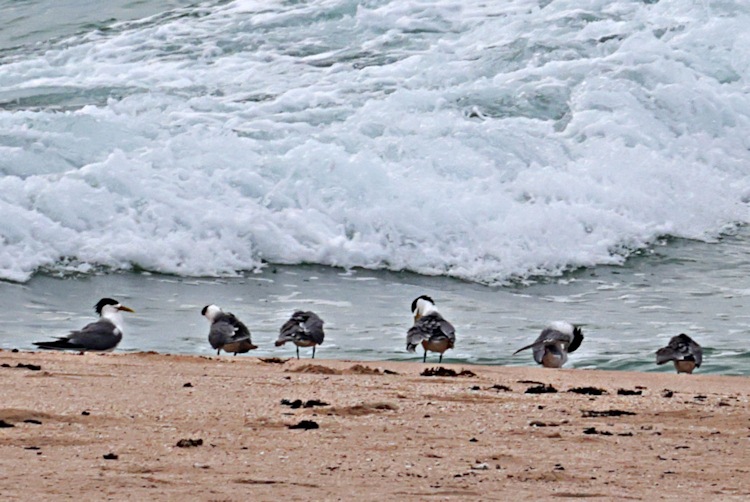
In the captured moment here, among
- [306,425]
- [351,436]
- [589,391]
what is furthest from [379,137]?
[351,436]

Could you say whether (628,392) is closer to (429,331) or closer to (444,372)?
(444,372)

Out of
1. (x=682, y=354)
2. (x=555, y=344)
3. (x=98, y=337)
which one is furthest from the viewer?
(x=555, y=344)

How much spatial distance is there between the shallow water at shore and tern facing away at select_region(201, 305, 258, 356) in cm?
30

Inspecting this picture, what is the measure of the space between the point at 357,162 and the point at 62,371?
7.26 metres

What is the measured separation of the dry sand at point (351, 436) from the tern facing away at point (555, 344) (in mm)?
1070

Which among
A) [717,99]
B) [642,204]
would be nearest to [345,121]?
[642,204]

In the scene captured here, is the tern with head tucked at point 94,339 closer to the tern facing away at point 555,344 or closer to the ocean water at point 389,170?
the ocean water at point 389,170

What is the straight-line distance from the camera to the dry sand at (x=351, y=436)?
4480 mm

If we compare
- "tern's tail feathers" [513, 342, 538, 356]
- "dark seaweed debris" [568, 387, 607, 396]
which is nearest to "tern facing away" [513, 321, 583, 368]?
"tern's tail feathers" [513, 342, 538, 356]

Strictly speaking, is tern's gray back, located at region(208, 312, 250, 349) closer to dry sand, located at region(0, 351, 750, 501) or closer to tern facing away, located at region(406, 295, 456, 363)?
tern facing away, located at region(406, 295, 456, 363)

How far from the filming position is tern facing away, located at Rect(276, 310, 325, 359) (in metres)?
9.33

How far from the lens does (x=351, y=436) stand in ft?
17.9

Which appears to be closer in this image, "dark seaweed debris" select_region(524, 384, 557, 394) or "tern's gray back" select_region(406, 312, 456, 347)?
"dark seaweed debris" select_region(524, 384, 557, 394)

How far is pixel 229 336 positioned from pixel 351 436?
390 cm
